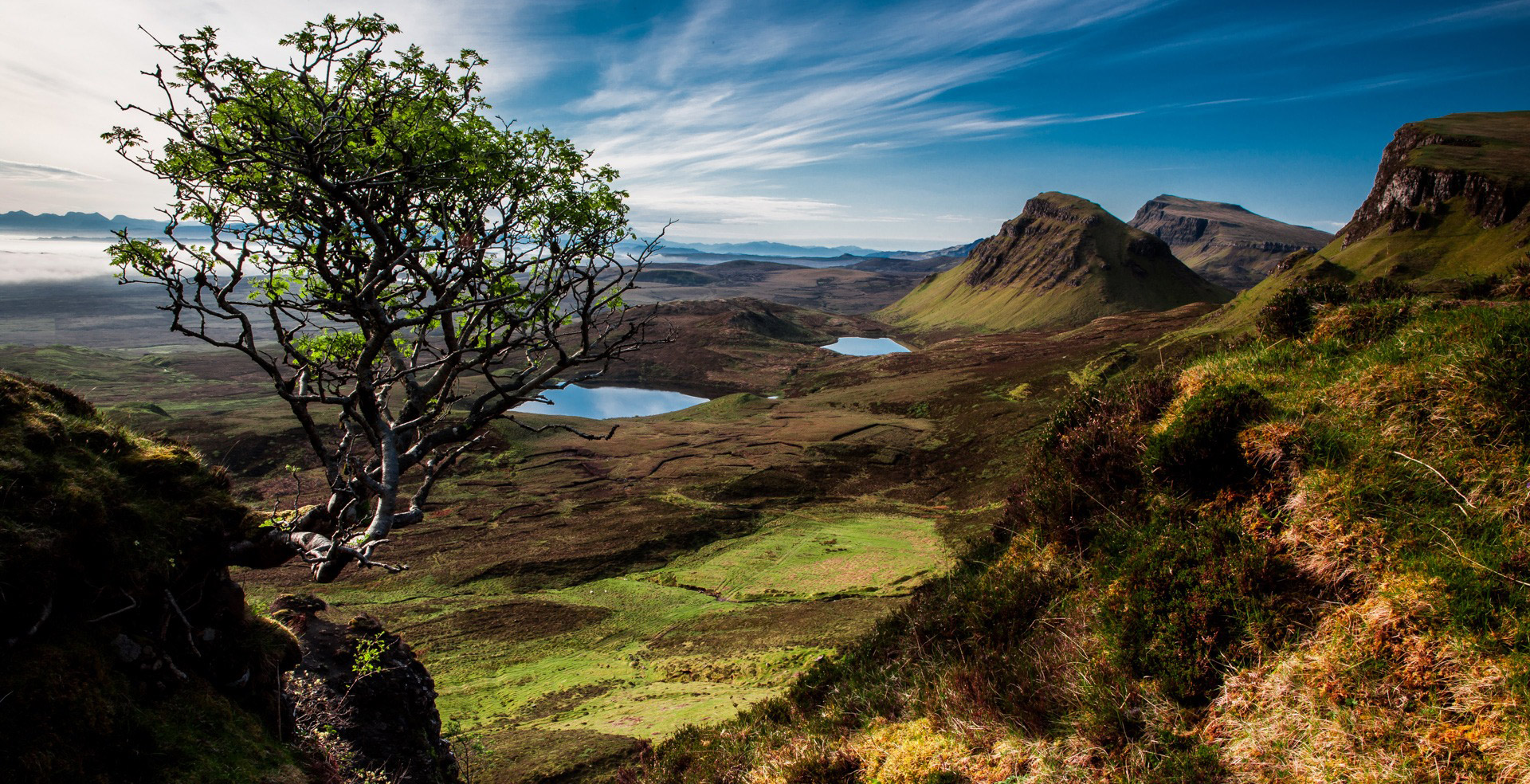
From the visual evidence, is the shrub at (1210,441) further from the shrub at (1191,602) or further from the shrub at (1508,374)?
the shrub at (1508,374)

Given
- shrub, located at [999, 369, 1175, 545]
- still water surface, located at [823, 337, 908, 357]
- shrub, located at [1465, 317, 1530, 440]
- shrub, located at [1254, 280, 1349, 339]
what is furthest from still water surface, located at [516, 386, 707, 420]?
shrub, located at [1465, 317, 1530, 440]

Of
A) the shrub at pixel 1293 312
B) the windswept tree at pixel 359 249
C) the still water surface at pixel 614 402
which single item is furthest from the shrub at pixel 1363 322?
the still water surface at pixel 614 402

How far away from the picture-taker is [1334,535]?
554 cm

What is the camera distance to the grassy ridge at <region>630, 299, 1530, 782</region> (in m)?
4.29

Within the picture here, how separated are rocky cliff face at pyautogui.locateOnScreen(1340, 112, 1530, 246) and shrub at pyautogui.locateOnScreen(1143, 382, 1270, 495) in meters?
95.4

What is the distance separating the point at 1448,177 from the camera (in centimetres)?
7962

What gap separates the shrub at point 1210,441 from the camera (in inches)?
280

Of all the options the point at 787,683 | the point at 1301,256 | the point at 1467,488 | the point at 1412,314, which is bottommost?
the point at 787,683

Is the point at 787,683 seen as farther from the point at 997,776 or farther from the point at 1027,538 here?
the point at 997,776

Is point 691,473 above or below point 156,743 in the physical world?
below

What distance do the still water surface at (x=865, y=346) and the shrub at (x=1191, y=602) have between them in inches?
5602

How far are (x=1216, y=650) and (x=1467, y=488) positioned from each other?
2.32 metres

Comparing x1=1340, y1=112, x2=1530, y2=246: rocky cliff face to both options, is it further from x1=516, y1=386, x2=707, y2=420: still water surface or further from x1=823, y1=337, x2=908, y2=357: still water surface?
x1=516, y1=386, x2=707, y2=420: still water surface

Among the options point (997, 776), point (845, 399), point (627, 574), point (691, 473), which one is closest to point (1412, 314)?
point (997, 776)
